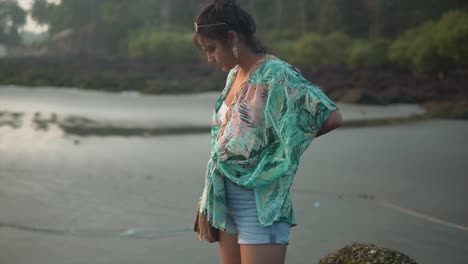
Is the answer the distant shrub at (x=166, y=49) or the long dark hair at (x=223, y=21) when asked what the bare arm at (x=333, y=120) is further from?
the distant shrub at (x=166, y=49)

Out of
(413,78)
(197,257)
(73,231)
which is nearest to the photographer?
(197,257)

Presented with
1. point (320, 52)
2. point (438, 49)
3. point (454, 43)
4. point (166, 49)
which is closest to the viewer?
point (454, 43)

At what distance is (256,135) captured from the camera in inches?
109

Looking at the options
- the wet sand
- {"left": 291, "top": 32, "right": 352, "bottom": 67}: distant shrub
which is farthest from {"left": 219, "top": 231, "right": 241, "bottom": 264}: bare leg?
{"left": 291, "top": 32, "right": 352, "bottom": 67}: distant shrub

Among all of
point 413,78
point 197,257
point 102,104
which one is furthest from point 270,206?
point 413,78

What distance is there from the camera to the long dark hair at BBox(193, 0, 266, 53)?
281cm

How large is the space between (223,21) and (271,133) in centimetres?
43

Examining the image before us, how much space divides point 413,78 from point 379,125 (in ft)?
32.9

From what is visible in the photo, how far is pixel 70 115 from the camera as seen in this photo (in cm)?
1391

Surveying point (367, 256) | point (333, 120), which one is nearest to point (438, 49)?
point (367, 256)

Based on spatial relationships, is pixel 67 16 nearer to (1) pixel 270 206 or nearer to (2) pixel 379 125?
(2) pixel 379 125

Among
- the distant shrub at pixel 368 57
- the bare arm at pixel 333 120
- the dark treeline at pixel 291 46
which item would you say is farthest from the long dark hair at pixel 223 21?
the distant shrub at pixel 368 57

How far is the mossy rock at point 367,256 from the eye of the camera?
10.8ft

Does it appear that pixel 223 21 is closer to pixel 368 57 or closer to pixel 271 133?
pixel 271 133
